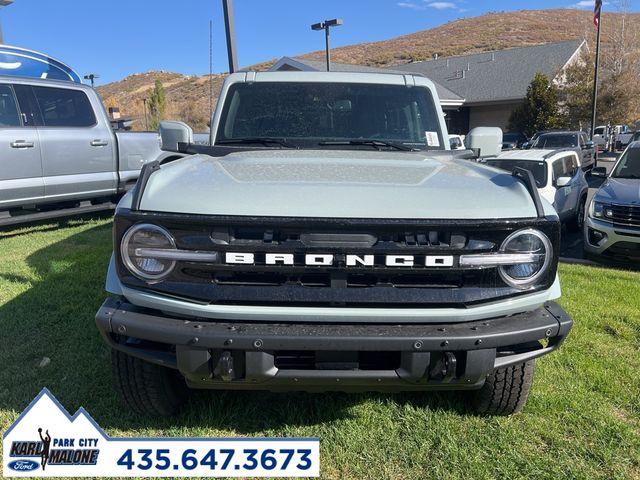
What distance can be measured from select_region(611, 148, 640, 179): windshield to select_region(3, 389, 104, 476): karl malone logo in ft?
25.2

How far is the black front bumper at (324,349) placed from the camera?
2.04m

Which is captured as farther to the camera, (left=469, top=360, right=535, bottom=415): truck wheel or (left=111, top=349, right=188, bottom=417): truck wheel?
(left=469, top=360, right=535, bottom=415): truck wheel

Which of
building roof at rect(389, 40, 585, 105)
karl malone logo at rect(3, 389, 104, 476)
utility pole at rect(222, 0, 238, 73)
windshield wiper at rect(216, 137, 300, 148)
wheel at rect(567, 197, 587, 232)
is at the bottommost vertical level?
wheel at rect(567, 197, 587, 232)

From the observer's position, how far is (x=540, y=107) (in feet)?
88.2

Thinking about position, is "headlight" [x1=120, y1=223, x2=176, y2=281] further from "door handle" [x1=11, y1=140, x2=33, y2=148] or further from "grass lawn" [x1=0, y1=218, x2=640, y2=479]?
"door handle" [x1=11, y1=140, x2=33, y2=148]

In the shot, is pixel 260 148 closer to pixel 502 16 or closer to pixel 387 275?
pixel 387 275

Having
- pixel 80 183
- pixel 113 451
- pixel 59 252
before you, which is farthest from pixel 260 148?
pixel 80 183

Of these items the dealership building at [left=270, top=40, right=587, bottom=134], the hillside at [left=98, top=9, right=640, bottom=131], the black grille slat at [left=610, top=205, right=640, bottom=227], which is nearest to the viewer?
the black grille slat at [left=610, top=205, right=640, bottom=227]

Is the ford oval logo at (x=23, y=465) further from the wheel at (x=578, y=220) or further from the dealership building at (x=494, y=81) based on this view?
the dealership building at (x=494, y=81)

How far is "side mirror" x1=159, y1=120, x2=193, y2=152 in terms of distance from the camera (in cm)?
361

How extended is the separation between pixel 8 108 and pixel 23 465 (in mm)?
5973

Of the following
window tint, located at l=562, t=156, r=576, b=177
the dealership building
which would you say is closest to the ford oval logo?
window tint, located at l=562, t=156, r=576, b=177

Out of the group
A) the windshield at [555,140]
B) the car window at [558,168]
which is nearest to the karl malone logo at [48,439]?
the car window at [558,168]

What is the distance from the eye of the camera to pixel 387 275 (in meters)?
2.15
